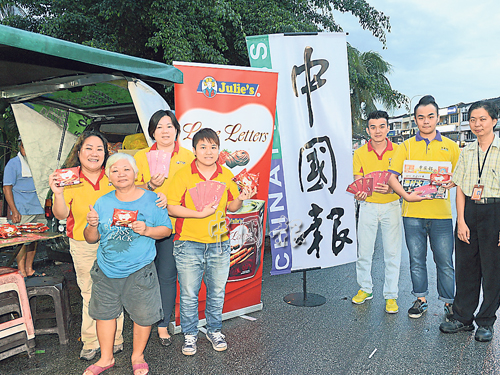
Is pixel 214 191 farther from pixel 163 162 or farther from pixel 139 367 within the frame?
pixel 139 367

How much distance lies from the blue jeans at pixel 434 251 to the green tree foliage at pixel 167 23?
6.01 metres

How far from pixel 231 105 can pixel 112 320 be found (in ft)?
7.12

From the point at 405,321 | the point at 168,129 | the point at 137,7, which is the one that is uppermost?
the point at 137,7

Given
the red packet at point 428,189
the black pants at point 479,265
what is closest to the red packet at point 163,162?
Answer: the red packet at point 428,189

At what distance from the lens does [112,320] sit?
2936 millimetres

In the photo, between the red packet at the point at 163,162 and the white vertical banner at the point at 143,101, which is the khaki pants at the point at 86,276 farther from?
the white vertical banner at the point at 143,101

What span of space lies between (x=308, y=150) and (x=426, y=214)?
4.55ft

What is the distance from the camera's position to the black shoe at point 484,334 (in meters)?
3.51

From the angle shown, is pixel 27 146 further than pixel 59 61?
Yes

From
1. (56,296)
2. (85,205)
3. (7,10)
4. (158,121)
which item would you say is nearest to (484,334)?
(158,121)

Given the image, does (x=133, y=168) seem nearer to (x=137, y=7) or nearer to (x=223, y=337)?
(x=223, y=337)

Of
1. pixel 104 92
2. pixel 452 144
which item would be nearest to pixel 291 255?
pixel 452 144

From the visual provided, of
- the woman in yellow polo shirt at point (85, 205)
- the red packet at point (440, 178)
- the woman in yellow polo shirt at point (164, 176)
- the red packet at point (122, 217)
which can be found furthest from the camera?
the red packet at point (440, 178)

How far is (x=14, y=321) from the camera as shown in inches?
127
